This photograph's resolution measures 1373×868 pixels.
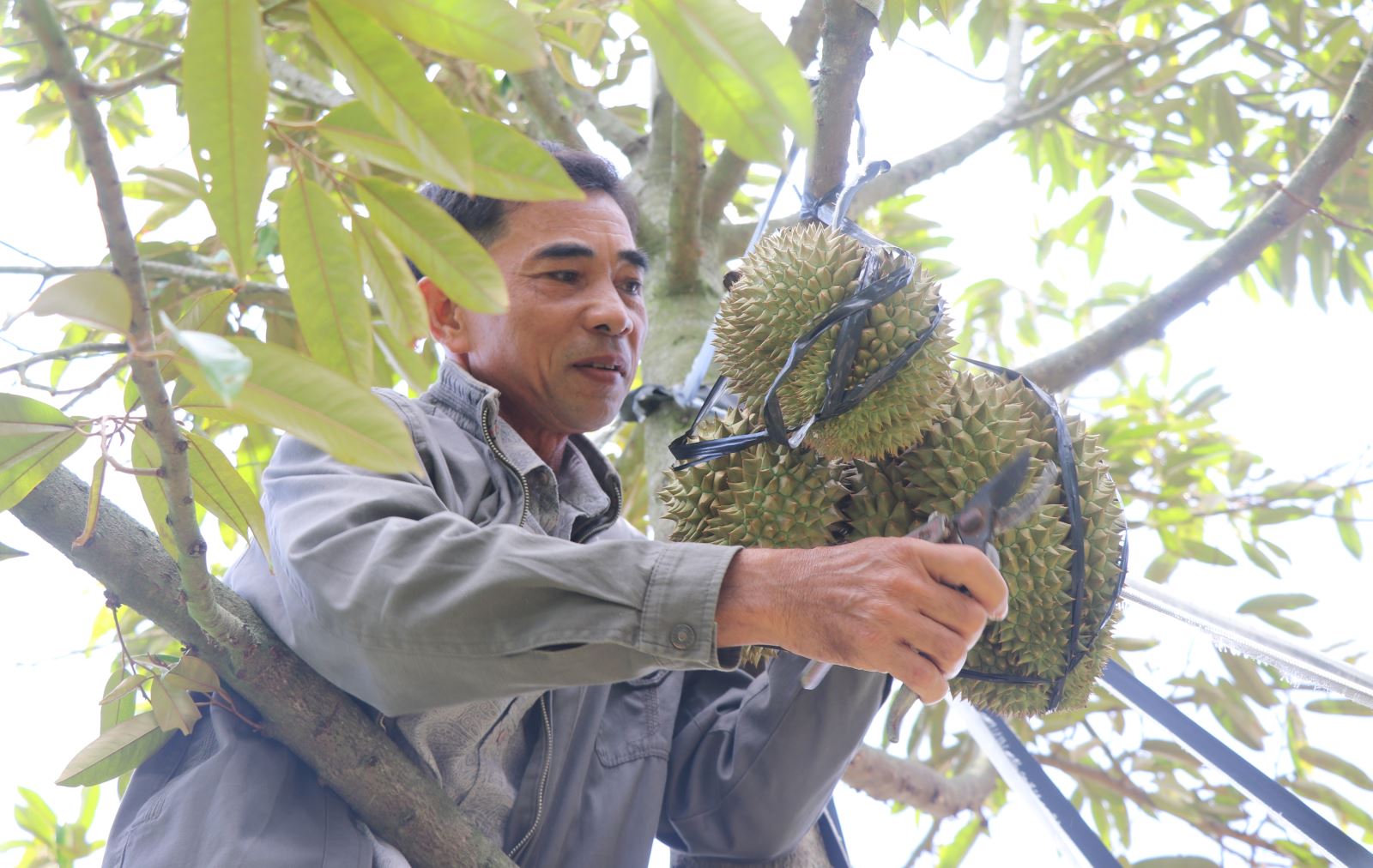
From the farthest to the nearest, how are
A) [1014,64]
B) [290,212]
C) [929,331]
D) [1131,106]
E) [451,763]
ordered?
[1131,106] → [1014,64] → [451,763] → [929,331] → [290,212]

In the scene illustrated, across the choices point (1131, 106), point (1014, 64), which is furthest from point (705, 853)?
point (1131, 106)

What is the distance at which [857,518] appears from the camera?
114 centimetres

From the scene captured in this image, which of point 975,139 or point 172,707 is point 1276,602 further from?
point 172,707

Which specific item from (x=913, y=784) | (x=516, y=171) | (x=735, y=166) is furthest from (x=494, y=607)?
(x=913, y=784)

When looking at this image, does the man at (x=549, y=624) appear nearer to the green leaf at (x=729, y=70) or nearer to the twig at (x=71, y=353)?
the twig at (x=71, y=353)

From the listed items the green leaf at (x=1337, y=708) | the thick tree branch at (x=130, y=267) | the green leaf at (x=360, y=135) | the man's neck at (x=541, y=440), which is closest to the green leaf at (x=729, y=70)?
the green leaf at (x=360, y=135)

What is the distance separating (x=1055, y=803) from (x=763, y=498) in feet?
2.06

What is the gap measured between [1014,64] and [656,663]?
2092 millimetres

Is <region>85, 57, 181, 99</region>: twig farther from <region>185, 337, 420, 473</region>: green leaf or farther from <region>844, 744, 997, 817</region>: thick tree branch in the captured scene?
<region>844, 744, 997, 817</region>: thick tree branch

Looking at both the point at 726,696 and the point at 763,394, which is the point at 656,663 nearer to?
the point at 763,394

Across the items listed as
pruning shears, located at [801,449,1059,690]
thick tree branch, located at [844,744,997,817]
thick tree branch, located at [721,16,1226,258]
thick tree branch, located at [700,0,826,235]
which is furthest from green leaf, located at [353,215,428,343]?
thick tree branch, located at [844,744,997,817]

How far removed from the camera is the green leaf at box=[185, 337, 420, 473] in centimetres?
68

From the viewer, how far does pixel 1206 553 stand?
97.5 inches

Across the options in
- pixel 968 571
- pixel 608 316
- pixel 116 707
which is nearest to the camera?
pixel 968 571
